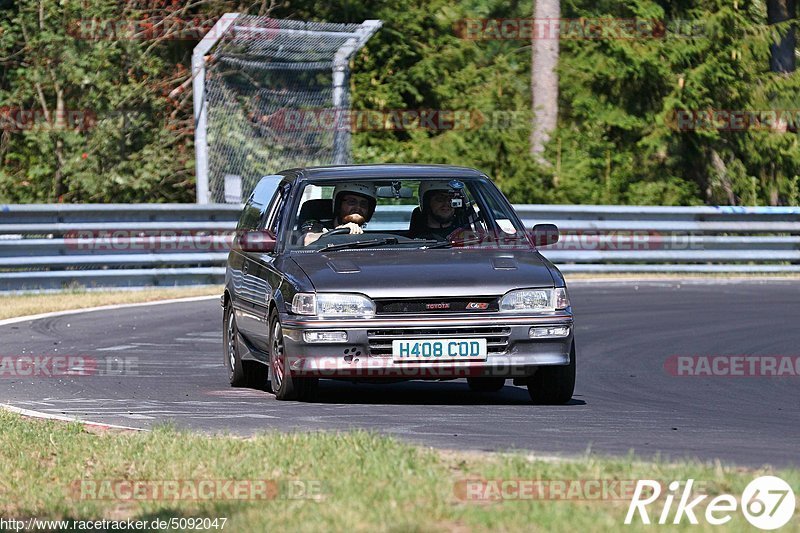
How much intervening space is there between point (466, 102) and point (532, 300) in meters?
20.2

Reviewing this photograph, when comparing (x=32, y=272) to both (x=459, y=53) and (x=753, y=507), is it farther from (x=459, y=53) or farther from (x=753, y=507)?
(x=753, y=507)

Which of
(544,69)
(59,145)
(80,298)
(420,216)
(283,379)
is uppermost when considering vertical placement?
(420,216)

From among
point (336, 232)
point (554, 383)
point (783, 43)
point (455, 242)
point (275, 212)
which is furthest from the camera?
point (783, 43)

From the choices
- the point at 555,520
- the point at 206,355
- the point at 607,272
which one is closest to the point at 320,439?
the point at 555,520

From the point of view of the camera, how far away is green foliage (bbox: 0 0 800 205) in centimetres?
2533

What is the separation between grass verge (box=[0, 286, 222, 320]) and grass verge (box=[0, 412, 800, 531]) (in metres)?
9.46

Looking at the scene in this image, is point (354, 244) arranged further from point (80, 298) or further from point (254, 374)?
point (80, 298)

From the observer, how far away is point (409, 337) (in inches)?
374

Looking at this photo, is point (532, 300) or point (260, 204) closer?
point (532, 300)

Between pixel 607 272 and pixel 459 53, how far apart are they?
8.14 m

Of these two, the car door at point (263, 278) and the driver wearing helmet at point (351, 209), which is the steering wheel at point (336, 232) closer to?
the driver wearing helmet at point (351, 209)

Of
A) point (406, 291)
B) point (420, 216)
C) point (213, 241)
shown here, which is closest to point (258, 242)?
point (420, 216)

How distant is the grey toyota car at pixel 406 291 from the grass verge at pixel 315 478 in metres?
1.64

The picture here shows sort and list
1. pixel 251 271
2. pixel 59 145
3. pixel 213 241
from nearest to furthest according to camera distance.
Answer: pixel 251 271
pixel 213 241
pixel 59 145
